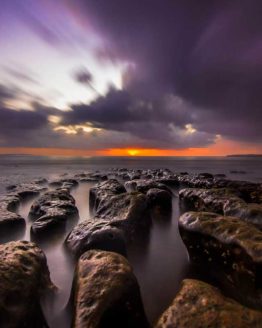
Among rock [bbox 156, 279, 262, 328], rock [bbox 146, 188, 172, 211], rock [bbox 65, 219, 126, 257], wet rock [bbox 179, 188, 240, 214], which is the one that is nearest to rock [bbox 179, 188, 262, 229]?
wet rock [bbox 179, 188, 240, 214]

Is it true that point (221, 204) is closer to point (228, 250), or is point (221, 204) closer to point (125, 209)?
point (125, 209)

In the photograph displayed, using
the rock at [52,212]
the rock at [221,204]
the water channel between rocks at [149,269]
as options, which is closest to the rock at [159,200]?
the rock at [221,204]

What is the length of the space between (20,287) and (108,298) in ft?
3.93

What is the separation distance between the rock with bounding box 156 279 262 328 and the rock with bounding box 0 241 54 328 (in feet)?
5.50

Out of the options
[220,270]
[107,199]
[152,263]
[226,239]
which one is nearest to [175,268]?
[152,263]

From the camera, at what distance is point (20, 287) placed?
3.28 metres

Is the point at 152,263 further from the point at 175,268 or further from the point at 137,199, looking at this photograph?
the point at 137,199

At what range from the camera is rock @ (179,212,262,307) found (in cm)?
367

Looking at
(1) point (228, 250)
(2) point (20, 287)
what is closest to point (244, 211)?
(1) point (228, 250)

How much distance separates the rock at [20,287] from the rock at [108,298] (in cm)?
57

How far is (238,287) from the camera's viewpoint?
391cm

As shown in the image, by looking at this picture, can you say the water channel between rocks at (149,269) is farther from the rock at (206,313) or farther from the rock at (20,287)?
the rock at (206,313)

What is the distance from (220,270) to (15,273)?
10.9 feet

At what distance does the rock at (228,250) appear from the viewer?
3666 millimetres
